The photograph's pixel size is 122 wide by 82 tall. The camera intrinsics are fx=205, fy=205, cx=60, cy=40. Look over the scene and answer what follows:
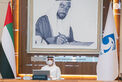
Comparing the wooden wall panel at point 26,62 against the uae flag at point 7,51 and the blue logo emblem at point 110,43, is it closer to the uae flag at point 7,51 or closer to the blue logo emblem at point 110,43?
the uae flag at point 7,51

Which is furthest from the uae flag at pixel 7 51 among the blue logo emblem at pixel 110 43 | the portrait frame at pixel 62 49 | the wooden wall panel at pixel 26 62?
the blue logo emblem at pixel 110 43

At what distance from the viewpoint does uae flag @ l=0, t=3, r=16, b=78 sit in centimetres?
465

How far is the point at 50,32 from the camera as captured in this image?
5156mm

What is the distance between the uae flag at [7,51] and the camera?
4.65m

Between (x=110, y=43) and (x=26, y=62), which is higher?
(x=110, y=43)

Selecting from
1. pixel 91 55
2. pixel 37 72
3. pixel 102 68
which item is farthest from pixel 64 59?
pixel 37 72

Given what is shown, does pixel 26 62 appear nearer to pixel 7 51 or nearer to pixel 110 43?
pixel 7 51

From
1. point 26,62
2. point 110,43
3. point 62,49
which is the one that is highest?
point 110,43

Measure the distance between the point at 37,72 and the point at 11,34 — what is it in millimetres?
1746

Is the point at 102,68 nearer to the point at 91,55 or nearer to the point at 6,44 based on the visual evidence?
the point at 91,55

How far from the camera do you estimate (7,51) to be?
15.4 feet

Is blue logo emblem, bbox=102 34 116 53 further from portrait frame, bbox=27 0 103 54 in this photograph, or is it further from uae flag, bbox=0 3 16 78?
uae flag, bbox=0 3 16 78

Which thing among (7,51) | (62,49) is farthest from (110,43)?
(7,51)

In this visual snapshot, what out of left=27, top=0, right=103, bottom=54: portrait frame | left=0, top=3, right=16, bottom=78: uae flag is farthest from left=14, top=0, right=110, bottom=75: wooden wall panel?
left=0, top=3, right=16, bottom=78: uae flag
